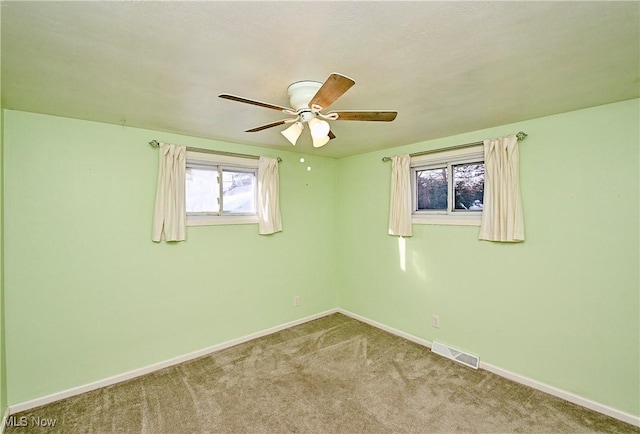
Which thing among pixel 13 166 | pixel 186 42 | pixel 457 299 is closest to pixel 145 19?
pixel 186 42

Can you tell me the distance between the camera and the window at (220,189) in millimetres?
3170

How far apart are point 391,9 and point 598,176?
2.19 metres

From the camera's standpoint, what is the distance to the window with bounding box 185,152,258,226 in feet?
10.4

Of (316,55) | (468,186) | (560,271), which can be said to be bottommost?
(560,271)

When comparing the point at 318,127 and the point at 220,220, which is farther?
the point at 220,220

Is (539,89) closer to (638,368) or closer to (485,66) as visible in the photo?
(485,66)

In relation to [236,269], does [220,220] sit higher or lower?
higher

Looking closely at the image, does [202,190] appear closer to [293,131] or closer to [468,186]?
[293,131]

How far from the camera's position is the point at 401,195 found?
3471mm

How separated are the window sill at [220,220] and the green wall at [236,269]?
76 mm

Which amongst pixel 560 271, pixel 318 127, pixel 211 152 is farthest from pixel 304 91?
pixel 560 271

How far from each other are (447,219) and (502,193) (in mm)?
618

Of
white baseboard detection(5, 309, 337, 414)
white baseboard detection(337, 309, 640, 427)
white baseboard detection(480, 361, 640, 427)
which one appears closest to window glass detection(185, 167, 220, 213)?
white baseboard detection(5, 309, 337, 414)

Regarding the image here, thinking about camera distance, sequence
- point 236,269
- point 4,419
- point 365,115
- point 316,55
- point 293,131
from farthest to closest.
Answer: point 236,269
point 4,419
point 293,131
point 365,115
point 316,55
